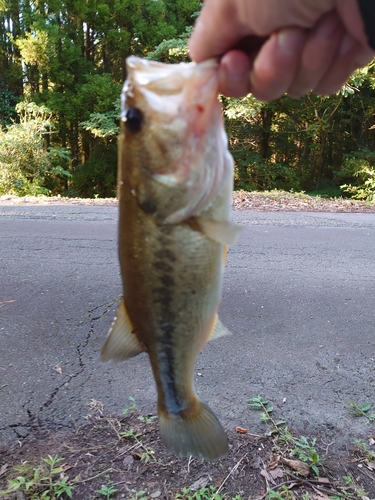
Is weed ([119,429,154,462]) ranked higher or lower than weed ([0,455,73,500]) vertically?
higher

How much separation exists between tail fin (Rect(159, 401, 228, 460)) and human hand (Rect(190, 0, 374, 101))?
3.65ft

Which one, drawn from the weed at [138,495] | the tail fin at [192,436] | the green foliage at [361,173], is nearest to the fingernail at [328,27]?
the tail fin at [192,436]

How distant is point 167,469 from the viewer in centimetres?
288

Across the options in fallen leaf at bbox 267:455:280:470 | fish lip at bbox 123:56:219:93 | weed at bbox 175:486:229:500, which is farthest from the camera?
fallen leaf at bbox 267:455:280:470

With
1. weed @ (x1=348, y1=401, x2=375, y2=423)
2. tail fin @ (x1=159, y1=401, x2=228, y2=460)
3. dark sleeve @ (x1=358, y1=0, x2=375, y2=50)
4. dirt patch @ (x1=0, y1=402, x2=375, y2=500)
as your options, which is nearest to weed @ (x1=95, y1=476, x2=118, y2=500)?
dirt patch @ (x1=0, y1=402, x2=375, y2=500)

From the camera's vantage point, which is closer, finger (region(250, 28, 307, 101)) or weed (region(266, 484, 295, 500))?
finger (region(250, 28, 307, 101))

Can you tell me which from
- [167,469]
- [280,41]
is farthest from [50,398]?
[280,41]

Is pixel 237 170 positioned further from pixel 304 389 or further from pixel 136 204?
pixel 136 204

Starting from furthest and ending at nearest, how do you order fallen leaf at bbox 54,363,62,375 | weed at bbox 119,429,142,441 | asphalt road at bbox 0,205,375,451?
fallen leaf at bbox 54,363,62,375, asphalt road at bbox 0,205,375,451, weed at bbox 119,429,142,441

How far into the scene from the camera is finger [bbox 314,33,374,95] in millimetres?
1367

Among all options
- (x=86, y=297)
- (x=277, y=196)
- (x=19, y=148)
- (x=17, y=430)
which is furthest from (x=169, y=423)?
(x=19, y=148)

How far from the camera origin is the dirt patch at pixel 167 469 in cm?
270

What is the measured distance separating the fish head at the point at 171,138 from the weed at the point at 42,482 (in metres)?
2.24

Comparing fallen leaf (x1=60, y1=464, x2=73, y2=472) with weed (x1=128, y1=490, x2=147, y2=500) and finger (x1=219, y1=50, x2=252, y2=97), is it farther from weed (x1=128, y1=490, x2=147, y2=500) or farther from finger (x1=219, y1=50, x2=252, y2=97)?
finger (x1=219, y1=50, x2=252, y2=97)
